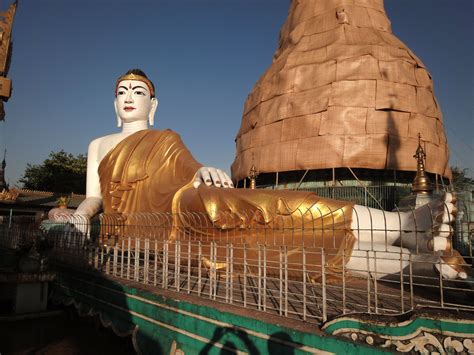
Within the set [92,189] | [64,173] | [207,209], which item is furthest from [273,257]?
[64,173]

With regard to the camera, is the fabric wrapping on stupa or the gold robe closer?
the gold robe

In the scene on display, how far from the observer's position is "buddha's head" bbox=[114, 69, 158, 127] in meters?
7.45

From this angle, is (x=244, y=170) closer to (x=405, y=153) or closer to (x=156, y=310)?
(x=405, y=153)

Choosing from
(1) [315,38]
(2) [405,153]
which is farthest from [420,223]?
(1) [315,38]

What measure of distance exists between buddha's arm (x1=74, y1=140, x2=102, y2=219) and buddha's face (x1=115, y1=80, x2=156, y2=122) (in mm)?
857

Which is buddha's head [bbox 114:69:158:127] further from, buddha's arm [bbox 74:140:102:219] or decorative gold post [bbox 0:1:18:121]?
decorative gold post [bbox 0:1:18:121]

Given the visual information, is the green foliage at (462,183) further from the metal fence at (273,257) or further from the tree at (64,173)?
the tree at (64,173)

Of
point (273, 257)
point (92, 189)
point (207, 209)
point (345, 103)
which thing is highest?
point (345, 103)

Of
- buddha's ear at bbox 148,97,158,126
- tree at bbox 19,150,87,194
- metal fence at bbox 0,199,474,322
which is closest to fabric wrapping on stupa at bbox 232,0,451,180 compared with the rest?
buddha's ear at bbox 148,97,158,126

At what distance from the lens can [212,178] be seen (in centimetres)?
514

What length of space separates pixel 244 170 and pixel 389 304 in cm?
1202

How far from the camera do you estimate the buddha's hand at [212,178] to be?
5051 mm

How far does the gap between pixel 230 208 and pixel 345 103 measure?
31.1 ft

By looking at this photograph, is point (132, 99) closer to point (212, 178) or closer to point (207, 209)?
point (212, 178)
